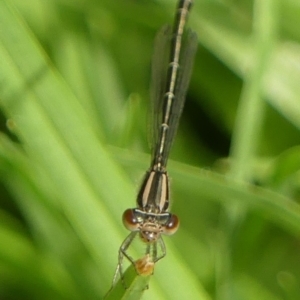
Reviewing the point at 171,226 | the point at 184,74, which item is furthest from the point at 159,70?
the point at 171,226

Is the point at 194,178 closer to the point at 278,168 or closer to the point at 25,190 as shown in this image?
the point at 278,168

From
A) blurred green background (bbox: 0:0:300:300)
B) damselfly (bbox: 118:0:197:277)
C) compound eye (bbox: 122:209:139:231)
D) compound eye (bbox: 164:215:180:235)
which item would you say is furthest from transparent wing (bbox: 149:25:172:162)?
compound eye (bbox: 122:209:139:231)

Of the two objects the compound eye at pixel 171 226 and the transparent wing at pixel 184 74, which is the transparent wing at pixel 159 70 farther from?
the compound eye at pixel 171 226

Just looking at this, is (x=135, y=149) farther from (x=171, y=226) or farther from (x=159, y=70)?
(x=171, y=226)

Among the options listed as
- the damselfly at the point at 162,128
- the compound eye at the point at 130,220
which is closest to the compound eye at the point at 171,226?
the damselfly at the point at 162,128

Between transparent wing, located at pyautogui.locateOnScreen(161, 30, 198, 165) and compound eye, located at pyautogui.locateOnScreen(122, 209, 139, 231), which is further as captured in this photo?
transparent wing, located at pyautogui.locateOnScreen(161, 30, 198, 165)

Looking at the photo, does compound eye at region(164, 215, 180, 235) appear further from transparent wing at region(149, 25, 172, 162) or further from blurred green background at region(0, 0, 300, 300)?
transparent wing at region(149, 25, 172, 162)

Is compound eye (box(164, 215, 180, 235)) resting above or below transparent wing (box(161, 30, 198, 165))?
below

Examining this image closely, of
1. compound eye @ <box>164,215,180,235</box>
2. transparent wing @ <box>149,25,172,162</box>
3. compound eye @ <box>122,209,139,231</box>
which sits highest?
transparent wing @ <box>149,25,172,162</box>

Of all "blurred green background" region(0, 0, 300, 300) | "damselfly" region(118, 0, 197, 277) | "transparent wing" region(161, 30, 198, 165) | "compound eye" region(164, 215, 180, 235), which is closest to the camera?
"blurred green background" region(0, 0, 300, 300)
